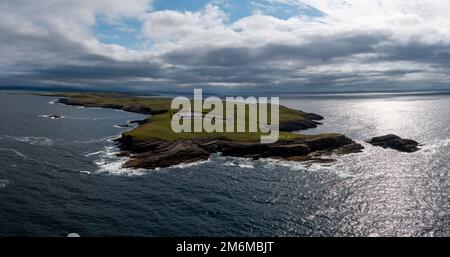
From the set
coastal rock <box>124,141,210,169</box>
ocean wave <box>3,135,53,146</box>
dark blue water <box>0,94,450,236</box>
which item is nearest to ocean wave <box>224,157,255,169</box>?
dark blue water <box>0,94,450,236</box>

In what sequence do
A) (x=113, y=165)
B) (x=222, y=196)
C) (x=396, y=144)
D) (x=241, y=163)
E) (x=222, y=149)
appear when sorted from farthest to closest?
(x=396, y=144) < (x=222, y=149) < (x=241, y=163) < (x=113, y=165) < (x=222, y=196)

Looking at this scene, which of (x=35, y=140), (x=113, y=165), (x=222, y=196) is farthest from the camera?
(x=35, y=140)

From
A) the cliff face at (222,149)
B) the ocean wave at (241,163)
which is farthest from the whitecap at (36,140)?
the ocean wave at (241,163)

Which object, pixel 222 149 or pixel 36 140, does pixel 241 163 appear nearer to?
pixel 222 149


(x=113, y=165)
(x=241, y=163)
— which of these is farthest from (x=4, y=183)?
(x=241, y=163)

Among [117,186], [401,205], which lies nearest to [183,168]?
[117,186]

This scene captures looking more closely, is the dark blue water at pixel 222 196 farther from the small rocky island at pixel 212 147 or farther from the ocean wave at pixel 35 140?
the ocean wave at pixel 35 140

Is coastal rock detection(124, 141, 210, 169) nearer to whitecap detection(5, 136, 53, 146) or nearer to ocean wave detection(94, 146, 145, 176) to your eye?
ocean wave detection(94, 146, 145, 176)
